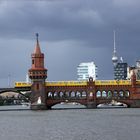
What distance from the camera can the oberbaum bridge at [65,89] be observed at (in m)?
164

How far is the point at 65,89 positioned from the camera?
6565 inches

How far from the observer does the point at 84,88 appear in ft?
550

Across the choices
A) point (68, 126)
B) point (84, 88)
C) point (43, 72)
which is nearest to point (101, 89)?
point (84, 88)

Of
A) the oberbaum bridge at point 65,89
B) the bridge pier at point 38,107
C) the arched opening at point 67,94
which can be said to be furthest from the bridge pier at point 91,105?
the bridge pier at point 38,107

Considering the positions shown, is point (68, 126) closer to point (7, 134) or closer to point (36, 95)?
point (7, 134)

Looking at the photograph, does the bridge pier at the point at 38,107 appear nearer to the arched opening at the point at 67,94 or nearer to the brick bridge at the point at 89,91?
the brick bridge at the point at 89,91

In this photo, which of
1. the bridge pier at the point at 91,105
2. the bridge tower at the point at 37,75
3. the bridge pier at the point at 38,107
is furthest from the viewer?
the bridge tower at the point at 37,75

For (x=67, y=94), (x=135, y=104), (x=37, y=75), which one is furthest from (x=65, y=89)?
(x=135, y=104)

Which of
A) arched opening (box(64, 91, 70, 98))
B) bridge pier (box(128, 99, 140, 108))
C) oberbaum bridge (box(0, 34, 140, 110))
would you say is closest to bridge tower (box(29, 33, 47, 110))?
oberbaum bridge (box(0, 34, 140, 110))

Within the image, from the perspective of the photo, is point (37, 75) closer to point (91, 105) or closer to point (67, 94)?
point (67, 94)

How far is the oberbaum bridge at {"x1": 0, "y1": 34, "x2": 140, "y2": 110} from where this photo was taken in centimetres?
16375

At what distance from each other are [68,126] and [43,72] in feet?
261

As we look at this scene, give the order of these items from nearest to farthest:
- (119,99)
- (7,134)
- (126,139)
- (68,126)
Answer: (126,139) < (7,134) < (68,126) < (119,99)

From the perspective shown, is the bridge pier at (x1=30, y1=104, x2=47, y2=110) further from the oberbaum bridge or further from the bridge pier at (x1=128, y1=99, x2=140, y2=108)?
the bridge pier at (x1=128, y1=99, x2=140, y2=108)
